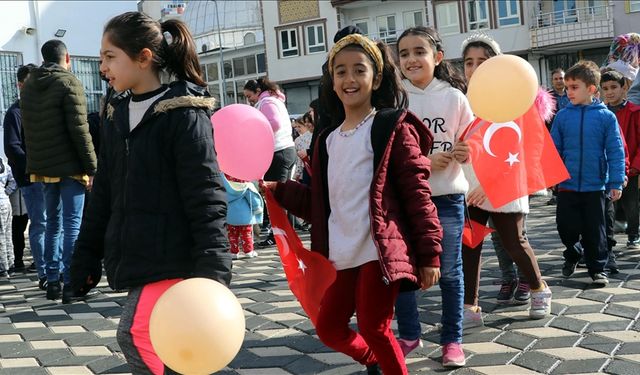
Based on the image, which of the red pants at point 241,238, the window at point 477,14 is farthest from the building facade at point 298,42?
the red pants at point 241,238

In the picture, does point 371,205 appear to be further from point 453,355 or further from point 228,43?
point 228,43

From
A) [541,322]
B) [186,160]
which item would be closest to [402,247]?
[186,160]

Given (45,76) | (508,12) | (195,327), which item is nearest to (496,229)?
(195,327)

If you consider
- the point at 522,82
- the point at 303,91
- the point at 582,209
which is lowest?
the point at 582,209

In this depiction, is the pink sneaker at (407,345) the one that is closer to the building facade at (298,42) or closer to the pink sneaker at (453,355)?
the pink sneaker at (453,355)

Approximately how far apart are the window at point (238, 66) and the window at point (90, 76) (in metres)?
37.2

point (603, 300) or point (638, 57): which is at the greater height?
point (638, 57)

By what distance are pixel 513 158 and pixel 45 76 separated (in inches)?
153

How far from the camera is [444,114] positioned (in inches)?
156

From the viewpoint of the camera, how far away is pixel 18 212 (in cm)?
855

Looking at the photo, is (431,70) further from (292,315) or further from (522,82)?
(292,315)

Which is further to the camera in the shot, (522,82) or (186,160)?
(522,82)

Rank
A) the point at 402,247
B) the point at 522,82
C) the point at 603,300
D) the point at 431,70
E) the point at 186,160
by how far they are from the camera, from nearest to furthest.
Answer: the point at 186,160 < the point at 402,247 < the point at 522,82 < the point at 431,70 < the point at 603,300

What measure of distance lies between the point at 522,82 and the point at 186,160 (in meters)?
1.82
